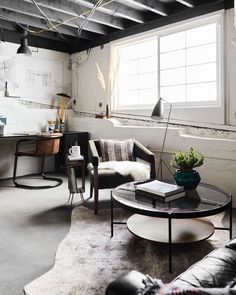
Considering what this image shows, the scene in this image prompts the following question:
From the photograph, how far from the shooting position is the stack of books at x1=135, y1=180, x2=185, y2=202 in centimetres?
218

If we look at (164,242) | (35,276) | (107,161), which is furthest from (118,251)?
(107,161)

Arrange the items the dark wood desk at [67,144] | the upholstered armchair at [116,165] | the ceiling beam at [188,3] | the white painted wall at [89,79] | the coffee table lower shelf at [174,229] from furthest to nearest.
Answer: the white painted wall at [89,79], the dark wood desk at [67,144], the ceiling beam at [188,3], the upholstered armchair at [116,165], the coffee table lower shelf at [174,229]

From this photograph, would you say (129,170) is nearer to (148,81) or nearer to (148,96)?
(148,96)

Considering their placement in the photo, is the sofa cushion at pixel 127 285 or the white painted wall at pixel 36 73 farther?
the white painted wall at pixel 36 73

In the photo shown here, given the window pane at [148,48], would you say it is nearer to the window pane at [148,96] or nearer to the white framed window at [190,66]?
the white framed window at [190,66]

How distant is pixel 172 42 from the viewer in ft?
14.2

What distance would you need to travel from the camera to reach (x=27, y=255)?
2.16m

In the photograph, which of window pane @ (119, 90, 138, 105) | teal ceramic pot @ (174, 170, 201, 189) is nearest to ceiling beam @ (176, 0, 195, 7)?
window pane @ (119, 90, 138, 105)

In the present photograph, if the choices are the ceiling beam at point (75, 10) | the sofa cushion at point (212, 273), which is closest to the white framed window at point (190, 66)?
the ceiling beam at point (75, 10)

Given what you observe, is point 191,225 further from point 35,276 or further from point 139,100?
point 139,100

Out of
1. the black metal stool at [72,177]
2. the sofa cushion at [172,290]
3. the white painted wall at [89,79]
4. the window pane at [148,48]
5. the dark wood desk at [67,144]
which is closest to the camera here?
the sofa cushion at [172,290]

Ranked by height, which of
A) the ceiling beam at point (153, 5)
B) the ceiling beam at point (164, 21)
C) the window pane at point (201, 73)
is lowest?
the window pane at point (201, 73)

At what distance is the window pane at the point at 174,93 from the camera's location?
14.0ft

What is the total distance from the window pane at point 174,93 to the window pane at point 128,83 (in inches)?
25.0
